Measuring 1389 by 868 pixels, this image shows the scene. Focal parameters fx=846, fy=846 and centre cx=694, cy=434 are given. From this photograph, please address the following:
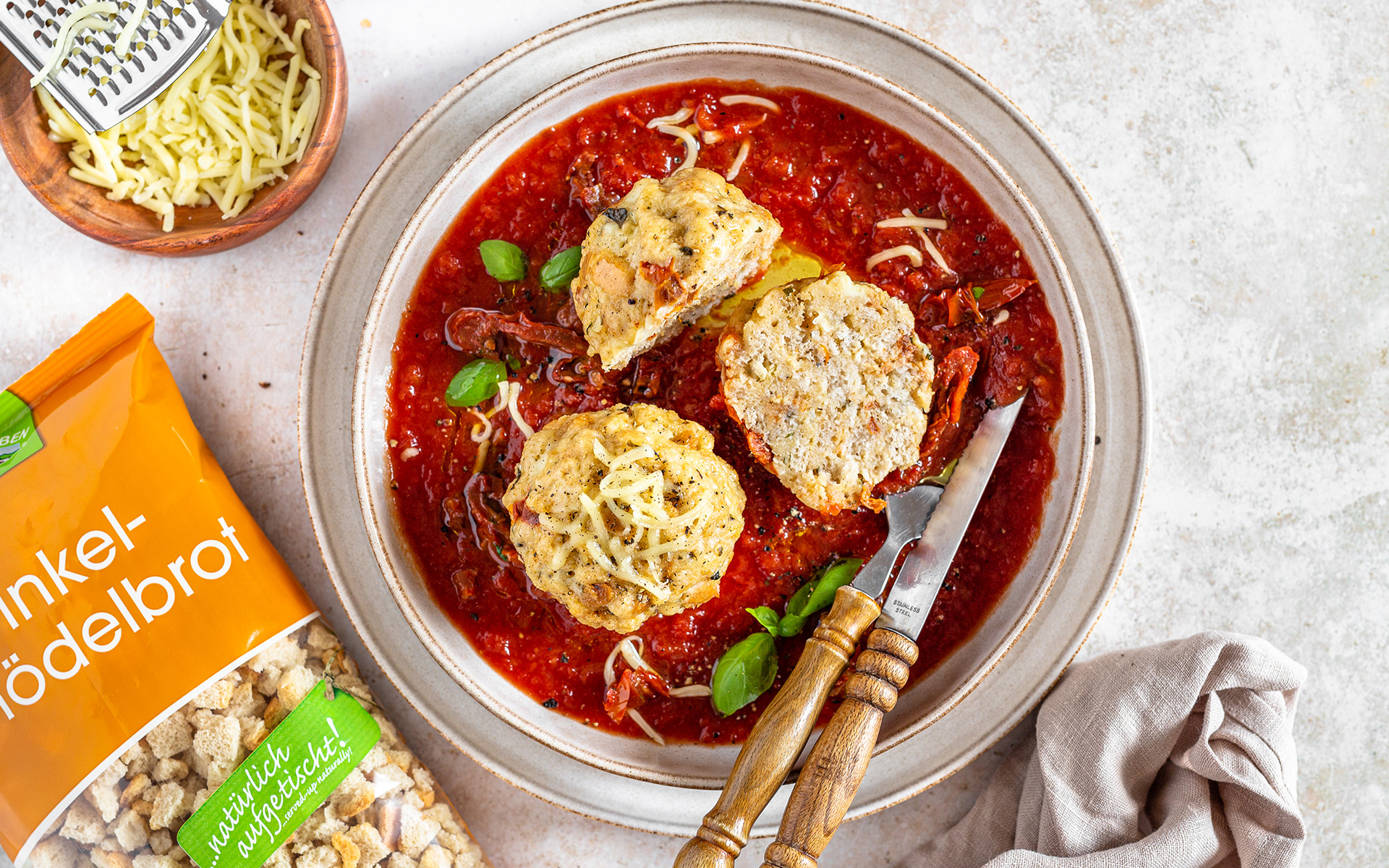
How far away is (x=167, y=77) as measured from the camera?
3920 mm

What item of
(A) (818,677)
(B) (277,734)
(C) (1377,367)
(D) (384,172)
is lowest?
(B) (277,734)

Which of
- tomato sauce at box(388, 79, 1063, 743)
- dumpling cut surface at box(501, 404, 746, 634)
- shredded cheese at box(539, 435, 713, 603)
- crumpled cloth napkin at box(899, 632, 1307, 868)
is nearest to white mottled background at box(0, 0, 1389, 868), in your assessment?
crumpled cloth napkin at box(899, 632, 1307, 868)

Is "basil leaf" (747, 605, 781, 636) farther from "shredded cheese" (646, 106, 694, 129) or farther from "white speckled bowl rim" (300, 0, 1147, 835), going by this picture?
"shredded cheese" (646, 106, 694, 129)

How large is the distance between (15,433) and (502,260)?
2.45 metres

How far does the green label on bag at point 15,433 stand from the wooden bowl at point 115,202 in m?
0.88

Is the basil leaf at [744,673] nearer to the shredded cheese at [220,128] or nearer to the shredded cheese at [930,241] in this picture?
the shredded cheese at [930,241]

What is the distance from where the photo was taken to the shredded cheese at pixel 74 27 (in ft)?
12.5

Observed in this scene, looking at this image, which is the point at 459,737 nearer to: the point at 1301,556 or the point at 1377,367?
the point at 1301,556

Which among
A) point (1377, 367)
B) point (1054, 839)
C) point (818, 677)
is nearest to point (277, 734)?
point (818, 677)

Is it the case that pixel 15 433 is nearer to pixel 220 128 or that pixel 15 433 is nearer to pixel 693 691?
pixel 220 128

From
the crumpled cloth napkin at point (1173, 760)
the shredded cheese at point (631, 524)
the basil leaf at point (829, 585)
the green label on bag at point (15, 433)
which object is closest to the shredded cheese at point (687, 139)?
the shredded cheese at point (631, 524)

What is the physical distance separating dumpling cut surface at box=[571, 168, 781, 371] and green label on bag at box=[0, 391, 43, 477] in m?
2.66

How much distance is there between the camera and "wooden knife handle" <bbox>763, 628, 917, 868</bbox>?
356 centimetres

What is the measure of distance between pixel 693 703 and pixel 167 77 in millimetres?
3871
